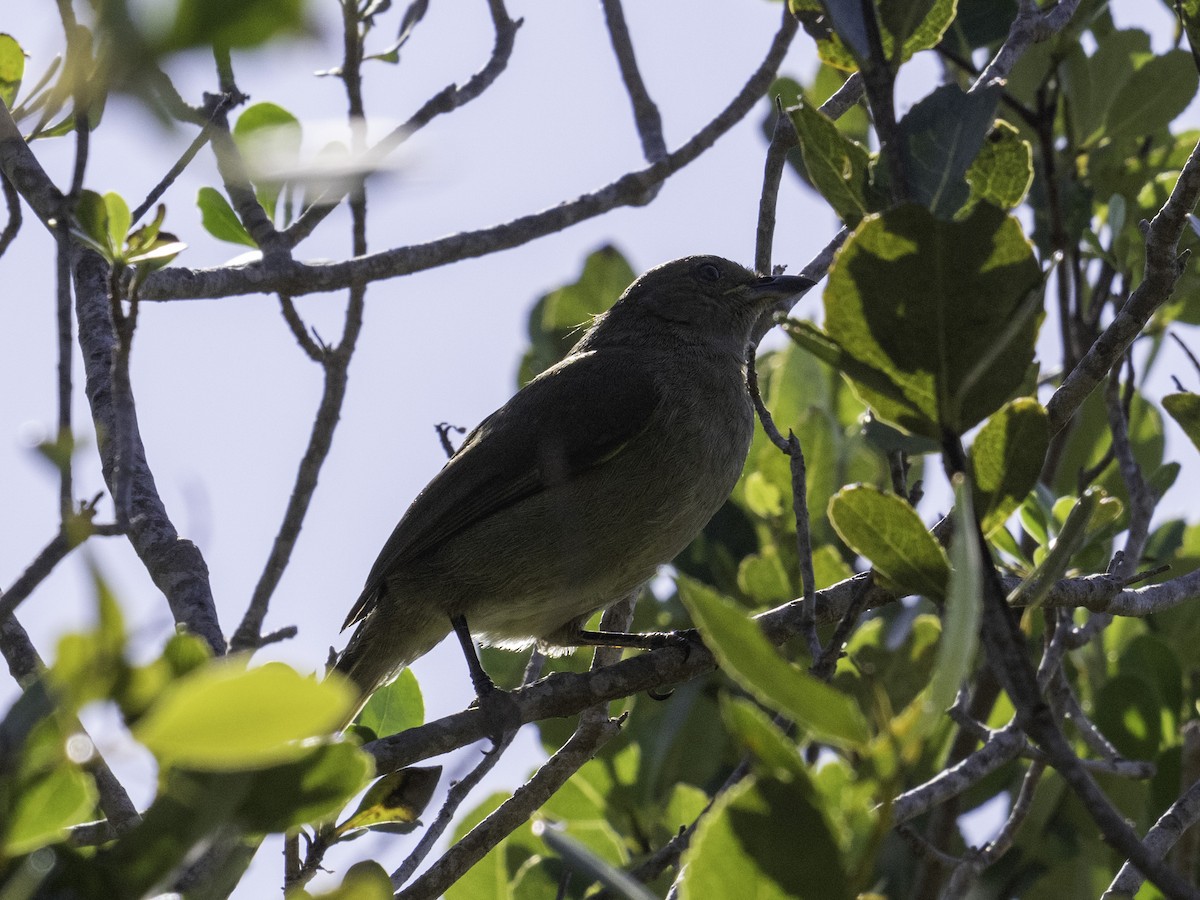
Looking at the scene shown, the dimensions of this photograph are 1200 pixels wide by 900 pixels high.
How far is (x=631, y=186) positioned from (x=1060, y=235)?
164 centimetres

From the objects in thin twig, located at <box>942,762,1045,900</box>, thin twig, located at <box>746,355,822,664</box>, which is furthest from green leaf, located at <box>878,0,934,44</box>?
thin twig, located at <box>942,762,1045,900</box>

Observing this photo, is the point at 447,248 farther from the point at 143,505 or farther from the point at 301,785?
the point at 301,785

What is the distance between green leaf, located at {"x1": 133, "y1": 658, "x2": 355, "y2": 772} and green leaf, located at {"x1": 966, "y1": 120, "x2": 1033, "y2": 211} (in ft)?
4.62

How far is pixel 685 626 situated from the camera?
534 centimetres

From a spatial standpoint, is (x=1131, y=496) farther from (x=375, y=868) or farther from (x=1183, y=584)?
(x=375, y=868)

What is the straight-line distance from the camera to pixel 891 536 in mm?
1785

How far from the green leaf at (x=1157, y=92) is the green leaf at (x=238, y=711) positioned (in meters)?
4.93

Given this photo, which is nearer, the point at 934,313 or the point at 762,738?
the point at 762,738

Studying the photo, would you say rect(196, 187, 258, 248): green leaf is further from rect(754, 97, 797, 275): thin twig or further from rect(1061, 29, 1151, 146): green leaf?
rect(1061, 29, 1151, 146): green leaf

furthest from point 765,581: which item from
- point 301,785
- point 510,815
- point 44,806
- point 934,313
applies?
point 44,806

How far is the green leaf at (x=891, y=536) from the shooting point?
5.79ft

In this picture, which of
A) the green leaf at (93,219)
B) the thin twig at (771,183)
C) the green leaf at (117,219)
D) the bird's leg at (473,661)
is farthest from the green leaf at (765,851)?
the bird's leg at (473,661)

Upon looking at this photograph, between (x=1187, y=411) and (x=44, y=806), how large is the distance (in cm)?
230

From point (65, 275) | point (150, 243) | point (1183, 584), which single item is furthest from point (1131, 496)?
point (65, 275)
